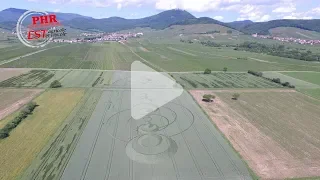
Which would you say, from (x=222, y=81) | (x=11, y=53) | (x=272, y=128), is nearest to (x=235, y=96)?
(x=272, y=128)

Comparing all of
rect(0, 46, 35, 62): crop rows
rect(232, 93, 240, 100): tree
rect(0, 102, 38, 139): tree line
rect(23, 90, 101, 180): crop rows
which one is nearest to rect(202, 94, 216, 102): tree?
rect(232, 93, 240, 100): tree

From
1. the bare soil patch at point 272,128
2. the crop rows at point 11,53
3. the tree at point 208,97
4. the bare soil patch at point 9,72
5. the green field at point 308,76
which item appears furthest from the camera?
the crop rows at point 11,53

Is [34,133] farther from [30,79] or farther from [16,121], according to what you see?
[30,79]

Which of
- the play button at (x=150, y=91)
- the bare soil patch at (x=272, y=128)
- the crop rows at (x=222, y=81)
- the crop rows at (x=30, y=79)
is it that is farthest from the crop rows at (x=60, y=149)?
the crop rows at (x=222, y=81)

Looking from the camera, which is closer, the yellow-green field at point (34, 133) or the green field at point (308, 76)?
the yellow-green field at point (34, 133)

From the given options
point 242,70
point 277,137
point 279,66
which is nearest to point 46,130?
point 277,137

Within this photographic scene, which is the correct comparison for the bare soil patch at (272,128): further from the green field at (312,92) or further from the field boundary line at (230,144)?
the green field at (312,92)

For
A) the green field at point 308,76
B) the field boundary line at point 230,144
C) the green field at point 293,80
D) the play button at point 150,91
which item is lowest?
the field boundary line at point 230,144
